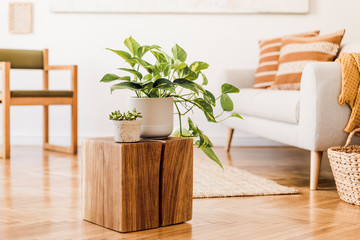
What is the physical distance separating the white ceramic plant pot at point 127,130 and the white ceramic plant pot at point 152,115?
8cm

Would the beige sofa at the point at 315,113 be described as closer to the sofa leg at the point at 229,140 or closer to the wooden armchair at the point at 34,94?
the sofa leg at the point at 229,140

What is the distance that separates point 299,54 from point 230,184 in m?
1.23

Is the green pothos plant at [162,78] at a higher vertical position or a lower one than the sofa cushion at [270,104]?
higher

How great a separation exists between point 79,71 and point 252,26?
145cm

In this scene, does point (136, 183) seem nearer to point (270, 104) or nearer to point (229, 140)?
point (270, 104)

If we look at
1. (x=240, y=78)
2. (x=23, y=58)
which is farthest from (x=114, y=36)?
(x=240, y=78)

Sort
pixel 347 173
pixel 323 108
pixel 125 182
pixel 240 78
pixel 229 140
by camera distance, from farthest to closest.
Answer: pixel 229 140 < pixel 240 78 < pixel 323 108 < pixel 347 173 < pixel 125 182

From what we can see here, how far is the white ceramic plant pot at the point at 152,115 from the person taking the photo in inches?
68.4

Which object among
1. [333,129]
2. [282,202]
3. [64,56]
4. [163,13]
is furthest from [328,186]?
[64,56]

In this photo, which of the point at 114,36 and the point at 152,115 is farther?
the point at 114,36

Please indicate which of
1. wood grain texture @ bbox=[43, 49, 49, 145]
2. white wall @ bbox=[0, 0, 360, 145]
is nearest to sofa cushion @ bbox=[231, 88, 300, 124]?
white wall @ bbox=[0, 0, 360, 145]

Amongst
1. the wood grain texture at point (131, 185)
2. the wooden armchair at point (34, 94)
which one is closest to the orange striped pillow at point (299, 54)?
the wooden armchair at point (34, 94)

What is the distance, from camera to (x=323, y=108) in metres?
2.37

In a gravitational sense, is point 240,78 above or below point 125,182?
above
